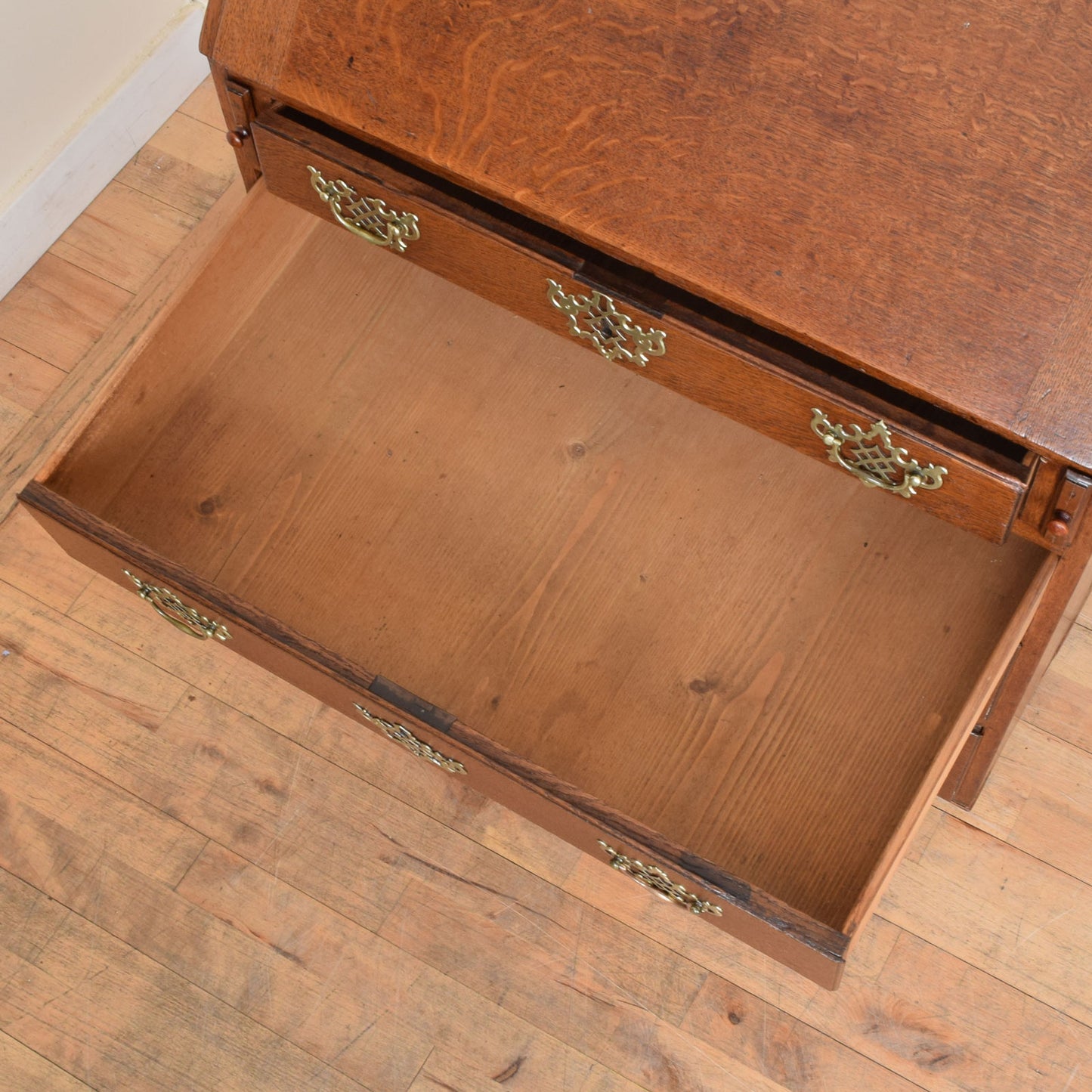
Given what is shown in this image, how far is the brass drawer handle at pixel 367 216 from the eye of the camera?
1110mm

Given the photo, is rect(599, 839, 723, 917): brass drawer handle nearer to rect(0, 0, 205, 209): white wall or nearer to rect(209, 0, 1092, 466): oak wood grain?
rect(209, 0, 1092, 466): oak wood grain

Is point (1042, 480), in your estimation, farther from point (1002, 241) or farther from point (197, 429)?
point (197, 429)

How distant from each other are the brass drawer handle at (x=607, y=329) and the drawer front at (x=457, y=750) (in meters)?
0.33

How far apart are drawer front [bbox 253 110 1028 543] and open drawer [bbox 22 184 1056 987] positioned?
160mm

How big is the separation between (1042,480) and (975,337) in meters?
0.11

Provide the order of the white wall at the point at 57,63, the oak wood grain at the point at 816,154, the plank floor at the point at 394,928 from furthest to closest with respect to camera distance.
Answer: the white wall at the point at 57,63 < the plank floor at the point at 394,928 < the oak wood grain at the point at 816,154

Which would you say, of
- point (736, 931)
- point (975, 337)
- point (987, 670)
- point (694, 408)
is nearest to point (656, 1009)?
point (736, 931)

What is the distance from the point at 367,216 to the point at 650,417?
360mm

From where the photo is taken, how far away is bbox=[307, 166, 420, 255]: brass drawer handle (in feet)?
3.64

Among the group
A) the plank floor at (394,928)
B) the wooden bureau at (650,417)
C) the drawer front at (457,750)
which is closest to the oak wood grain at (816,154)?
the wooden bureau at (650,417)

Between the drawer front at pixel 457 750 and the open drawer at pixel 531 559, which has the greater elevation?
the open drawer at pixel 531 559

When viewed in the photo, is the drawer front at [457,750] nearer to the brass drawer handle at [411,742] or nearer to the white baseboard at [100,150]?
the brass drawer handle at [411,742]

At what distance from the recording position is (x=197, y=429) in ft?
4.32

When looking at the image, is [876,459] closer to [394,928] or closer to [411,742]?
[411,742]
